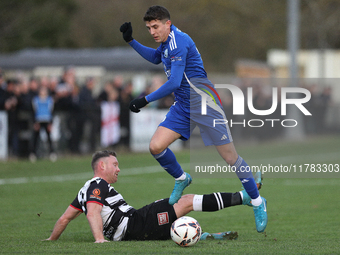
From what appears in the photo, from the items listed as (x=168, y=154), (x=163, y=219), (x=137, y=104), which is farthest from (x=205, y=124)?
(x=163, y=219)

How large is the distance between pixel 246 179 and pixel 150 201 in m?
3.65

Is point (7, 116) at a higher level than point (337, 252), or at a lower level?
higher

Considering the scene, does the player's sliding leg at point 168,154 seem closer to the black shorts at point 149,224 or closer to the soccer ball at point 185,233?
the black shorts at point 149,224

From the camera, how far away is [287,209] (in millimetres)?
9273

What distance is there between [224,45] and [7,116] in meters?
37.0

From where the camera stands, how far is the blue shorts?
6.75 meters

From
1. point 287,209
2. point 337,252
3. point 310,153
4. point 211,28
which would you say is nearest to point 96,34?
point 211,28

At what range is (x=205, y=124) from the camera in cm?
678

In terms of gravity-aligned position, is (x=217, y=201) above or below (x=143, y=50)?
below

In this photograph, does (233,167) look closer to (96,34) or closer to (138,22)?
(138,22)

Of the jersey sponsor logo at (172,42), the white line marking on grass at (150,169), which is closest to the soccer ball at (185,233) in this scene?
the jersey sponsor logo at (172,42)

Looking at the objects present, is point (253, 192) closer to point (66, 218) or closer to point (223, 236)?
point (223, 236)

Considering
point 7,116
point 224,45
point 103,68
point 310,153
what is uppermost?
point 224,45

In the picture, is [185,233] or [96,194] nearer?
[185,233]
